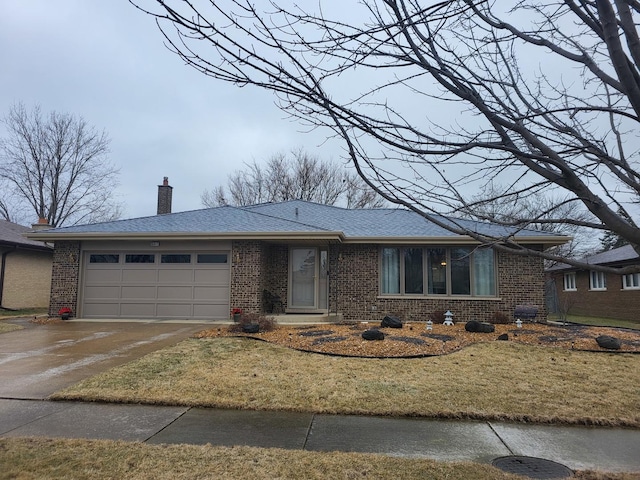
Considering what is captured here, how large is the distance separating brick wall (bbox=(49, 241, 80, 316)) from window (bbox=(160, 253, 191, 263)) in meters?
2.87

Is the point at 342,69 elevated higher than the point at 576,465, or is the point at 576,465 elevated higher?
the point at 342,69

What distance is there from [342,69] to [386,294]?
37.9 feet

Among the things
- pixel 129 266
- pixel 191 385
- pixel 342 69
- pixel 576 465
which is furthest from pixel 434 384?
pixel 129 266

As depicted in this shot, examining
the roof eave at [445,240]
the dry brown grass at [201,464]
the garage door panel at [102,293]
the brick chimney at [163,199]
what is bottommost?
the dry brown grass at [201,464]

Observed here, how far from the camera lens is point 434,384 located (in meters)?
6.08

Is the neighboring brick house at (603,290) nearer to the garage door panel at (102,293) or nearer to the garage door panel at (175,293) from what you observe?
the garage door panel at (175,293)

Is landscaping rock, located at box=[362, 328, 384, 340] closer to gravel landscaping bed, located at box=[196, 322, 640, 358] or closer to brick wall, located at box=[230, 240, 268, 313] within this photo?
gravel landscaping bed, located at box=[196, 322, 640, 358]

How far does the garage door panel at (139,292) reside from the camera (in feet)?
45.4

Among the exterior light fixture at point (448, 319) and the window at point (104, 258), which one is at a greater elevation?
the window at point (104, 258)

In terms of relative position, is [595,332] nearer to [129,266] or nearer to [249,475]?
[249,475]

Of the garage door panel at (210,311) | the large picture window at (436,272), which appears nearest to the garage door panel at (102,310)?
the garage door panel at (210,311)

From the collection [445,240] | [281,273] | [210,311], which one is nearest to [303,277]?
[281,273]

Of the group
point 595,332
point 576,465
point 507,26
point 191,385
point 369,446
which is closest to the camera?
point 507,26

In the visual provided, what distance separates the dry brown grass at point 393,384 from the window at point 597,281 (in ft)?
52.5
